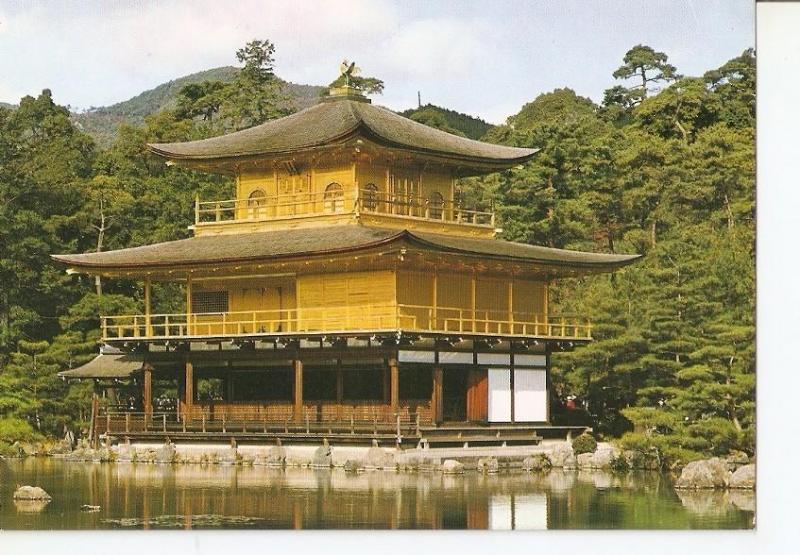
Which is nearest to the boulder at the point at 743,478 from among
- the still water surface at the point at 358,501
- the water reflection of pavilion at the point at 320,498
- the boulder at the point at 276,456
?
the still water surface at the point at 358,501

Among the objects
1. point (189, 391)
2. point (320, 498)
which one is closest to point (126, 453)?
point (189, 391)

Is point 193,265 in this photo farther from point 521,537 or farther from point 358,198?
point 521,537

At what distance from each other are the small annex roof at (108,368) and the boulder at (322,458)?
6938 millimetres

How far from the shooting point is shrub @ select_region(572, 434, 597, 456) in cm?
3572

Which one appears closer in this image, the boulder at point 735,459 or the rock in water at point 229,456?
the boulder at point 735,459

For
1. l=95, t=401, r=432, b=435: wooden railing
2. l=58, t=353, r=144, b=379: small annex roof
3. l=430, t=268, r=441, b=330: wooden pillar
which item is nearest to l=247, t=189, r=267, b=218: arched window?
l=58, t=353, r=144, b=379: small annex roof

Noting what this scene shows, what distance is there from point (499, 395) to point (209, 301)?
6949 mm

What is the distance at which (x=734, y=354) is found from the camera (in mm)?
31750

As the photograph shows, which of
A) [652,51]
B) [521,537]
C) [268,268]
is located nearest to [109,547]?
[521,537]

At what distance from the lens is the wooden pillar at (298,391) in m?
35.9

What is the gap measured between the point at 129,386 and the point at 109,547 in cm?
2014

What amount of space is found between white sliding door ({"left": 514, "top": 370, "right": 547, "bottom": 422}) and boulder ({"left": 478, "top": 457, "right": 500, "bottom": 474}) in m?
3.64

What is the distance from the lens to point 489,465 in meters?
33.2

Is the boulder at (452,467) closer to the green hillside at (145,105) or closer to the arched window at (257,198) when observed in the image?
the arched window at (257,198)
